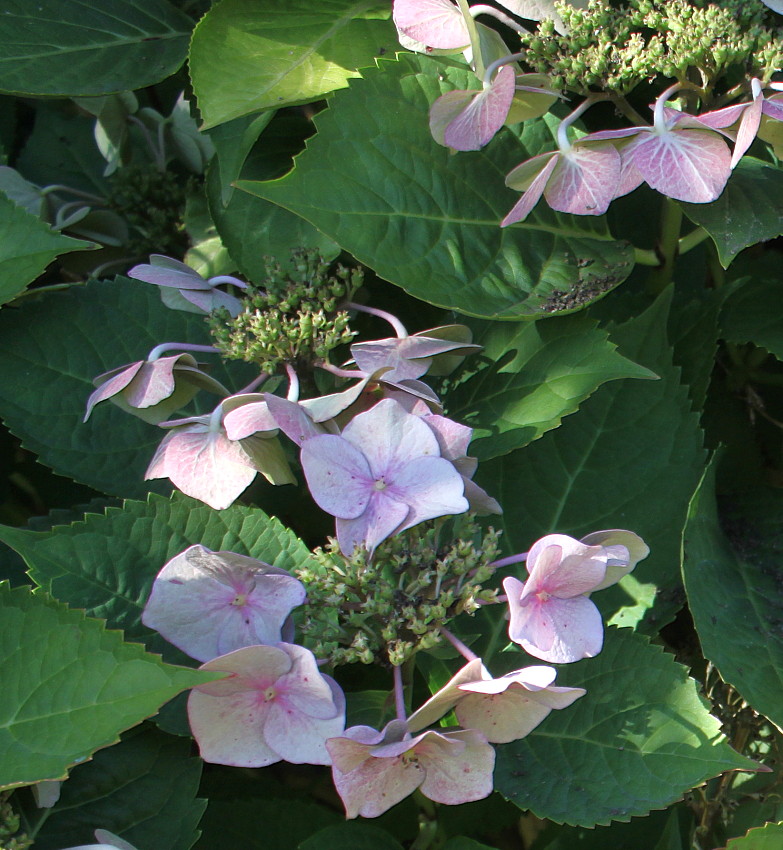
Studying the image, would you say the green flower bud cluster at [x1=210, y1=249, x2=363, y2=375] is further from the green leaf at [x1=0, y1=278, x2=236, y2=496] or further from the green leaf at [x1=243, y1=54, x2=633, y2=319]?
the green leaf at [x1=0, y1=278, x2=236, y2=496]

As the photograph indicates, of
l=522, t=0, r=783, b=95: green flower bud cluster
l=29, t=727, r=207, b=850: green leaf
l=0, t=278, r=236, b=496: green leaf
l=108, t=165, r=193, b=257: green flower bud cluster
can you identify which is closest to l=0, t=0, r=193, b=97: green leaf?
l=108, t=165, r=193, b=257: green flower bud cluster

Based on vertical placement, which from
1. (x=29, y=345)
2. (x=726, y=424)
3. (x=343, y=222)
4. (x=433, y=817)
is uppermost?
(x=343, y=222)

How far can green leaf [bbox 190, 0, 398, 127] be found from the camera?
1.09 metres

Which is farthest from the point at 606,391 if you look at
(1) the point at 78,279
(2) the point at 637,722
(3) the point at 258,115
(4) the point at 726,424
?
(1) the point at 78,279

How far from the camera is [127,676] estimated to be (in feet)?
2.43

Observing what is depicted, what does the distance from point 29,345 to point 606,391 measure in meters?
0.69

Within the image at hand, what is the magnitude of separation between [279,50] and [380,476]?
594 mm

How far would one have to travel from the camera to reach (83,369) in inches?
45.3

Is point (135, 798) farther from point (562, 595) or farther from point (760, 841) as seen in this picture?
point (760, 841)

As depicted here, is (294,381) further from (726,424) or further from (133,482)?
(726,424)

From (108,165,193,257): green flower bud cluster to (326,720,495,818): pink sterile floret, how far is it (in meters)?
0.89

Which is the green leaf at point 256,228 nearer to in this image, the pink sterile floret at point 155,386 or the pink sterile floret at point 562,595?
the pink sterile floret at point 155,386

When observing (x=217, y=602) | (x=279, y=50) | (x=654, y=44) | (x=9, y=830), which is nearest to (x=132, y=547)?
A: (x=217, y=602)

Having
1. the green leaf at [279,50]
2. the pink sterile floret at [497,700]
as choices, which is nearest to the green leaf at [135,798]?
the pink sterile floret at [497,700]
